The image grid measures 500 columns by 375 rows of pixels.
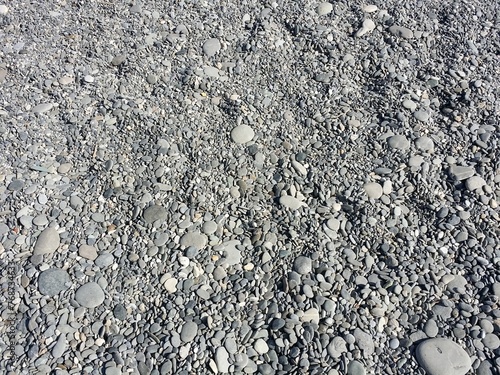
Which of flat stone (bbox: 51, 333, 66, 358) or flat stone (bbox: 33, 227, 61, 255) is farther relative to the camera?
flat stone (bbox: 33, 227, 61, 255)

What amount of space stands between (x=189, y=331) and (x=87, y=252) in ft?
1.99

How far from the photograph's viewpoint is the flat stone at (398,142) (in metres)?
2.82

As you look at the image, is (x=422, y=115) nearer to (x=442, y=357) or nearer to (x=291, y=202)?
A: (x=291, y=202)

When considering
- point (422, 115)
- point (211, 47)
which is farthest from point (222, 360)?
point (211, 47)

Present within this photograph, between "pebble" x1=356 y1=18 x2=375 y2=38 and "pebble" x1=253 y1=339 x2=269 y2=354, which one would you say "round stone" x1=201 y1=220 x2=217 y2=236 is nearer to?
"pebble" x1=253 y1=339 x2=269 y2=354

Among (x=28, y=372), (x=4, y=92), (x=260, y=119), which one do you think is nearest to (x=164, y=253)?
(x=28, y=372)

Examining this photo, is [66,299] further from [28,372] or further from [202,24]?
[202,24]

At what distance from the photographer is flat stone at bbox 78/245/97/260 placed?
242 cm

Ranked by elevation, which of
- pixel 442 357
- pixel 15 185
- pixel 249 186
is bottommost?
pixel 15 185

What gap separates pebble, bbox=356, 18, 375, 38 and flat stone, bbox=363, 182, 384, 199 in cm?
116

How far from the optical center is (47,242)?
8.06 feet

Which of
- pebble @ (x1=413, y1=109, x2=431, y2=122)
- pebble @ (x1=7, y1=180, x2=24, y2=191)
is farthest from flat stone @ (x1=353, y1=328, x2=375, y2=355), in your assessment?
pebble @ (x1=7, y1=180, x2=24, y2=191)

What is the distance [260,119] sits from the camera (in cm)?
294

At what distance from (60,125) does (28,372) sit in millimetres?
1328
